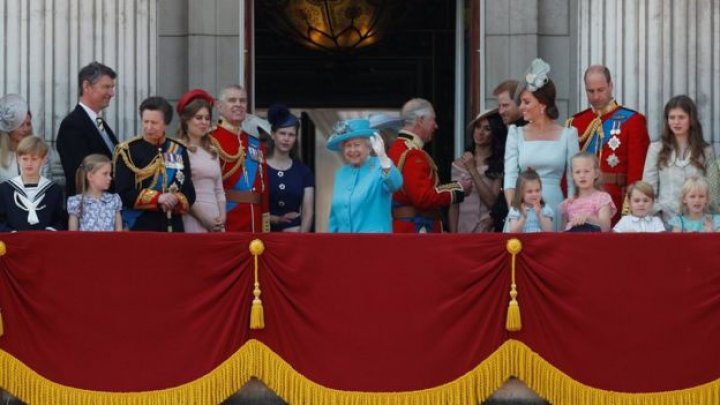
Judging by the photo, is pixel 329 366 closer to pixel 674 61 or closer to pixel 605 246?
pixel 605 246

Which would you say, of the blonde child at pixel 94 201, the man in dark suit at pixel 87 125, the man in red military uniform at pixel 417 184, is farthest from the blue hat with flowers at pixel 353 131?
the man in dark suit at pixel 87 125

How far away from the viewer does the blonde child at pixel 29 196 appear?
15398 mm

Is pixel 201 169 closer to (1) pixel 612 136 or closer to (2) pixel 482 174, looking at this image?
(2) pixel 482 174

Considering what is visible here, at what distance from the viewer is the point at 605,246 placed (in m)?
14.7

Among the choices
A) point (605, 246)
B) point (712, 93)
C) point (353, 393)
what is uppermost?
point (712, 93)

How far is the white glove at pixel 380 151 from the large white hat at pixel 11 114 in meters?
2.64

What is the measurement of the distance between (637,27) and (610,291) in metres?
3.35

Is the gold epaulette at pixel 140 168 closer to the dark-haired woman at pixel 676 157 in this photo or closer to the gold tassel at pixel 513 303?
the gold tassel at pixel 513 303

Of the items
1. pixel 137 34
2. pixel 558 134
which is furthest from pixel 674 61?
pixel 137 34

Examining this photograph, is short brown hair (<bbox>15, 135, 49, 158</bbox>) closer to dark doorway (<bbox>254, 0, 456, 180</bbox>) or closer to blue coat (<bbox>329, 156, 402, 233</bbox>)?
blue coat (<bbox>329, 156, 402, 233</bbox>)

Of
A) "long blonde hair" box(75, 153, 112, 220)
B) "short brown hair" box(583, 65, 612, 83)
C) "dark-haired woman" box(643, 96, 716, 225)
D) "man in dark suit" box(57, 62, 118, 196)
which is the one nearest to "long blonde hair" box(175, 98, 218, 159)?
"man in dark suit" box(57, 62, 118, 196)

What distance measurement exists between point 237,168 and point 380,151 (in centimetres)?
154

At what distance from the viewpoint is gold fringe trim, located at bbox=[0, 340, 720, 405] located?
576 inches

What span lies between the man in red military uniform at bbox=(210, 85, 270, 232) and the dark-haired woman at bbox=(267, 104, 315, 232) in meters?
0.34
